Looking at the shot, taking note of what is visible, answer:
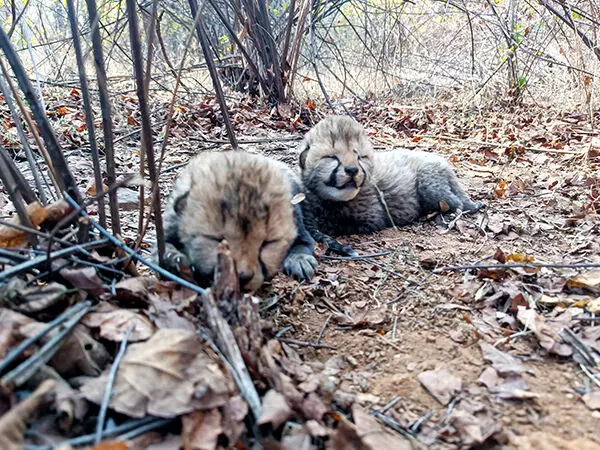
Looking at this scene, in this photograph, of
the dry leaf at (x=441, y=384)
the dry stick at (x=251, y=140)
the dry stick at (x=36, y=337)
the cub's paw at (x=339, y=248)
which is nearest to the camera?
the dry stick at (x=36, y=337)

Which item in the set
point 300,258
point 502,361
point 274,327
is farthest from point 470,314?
point 300,258

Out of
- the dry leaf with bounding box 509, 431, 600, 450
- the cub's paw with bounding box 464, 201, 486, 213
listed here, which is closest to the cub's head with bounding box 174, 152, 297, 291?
the dry leaf with bounding box 509, 431, 600, 450

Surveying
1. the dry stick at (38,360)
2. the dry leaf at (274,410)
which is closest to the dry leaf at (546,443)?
the dry leaf at (274,410)

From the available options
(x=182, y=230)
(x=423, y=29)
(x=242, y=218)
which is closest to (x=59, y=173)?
(x=182, y=230)

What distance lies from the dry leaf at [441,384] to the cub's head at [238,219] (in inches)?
39.2

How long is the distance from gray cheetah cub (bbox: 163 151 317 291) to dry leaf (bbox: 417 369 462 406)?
3.27 ft

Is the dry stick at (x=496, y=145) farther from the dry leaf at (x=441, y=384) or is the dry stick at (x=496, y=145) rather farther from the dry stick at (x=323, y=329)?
the dry leaf at (x=441, y=384)

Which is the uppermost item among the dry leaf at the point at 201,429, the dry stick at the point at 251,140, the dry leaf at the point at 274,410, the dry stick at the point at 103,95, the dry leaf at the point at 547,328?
the dry stick at the point at 103,95

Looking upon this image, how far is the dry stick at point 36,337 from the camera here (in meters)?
1.74

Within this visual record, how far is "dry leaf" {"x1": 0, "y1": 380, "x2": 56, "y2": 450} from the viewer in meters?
1.50

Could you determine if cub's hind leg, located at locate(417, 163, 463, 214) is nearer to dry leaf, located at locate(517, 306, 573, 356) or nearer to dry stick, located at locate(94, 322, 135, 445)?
dry leaf, located at locate(517, 306, 573, 356)

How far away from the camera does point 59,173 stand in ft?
9.04

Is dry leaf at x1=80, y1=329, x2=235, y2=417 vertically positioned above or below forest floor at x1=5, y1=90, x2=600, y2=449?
above

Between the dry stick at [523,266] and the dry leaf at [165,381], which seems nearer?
the dry leaf at [165,381]
